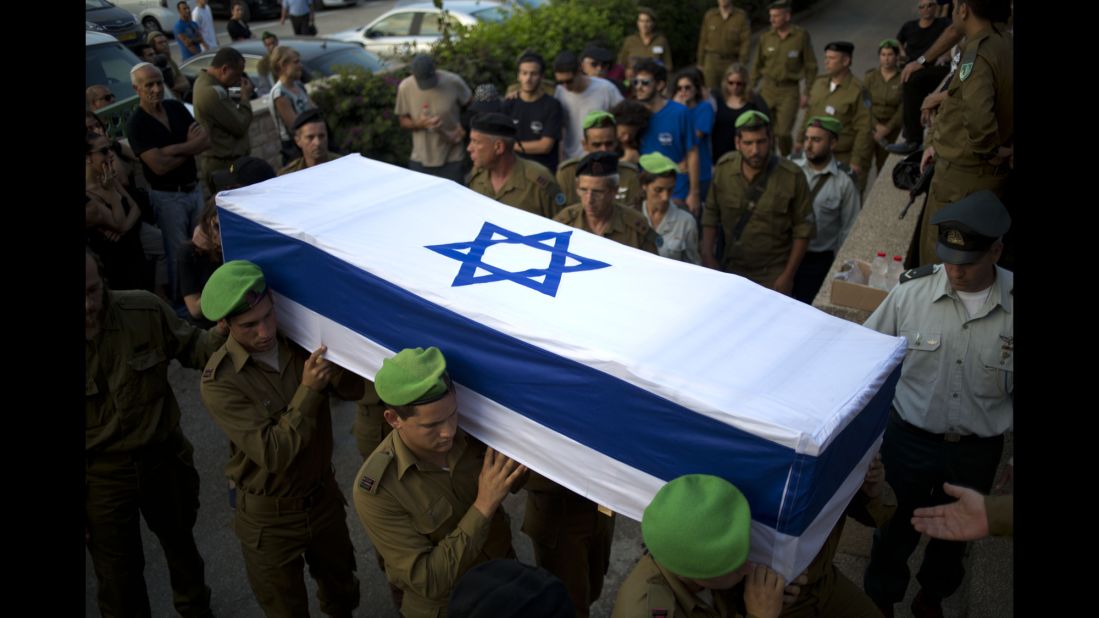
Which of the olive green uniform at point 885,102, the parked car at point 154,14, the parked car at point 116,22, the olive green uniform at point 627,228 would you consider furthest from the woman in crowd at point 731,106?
the parked car at point 154,14

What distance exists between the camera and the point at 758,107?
6789 millimetres

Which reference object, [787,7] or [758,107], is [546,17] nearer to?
[787,7]

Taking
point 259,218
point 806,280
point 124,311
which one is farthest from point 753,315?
point 806,280

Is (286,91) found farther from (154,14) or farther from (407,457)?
(154,14)

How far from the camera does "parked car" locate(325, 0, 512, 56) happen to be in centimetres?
1196

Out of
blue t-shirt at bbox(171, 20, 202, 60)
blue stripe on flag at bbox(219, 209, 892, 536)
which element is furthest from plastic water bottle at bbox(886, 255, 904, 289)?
blue t-shirt at bbox(171, 20, 202, 60)

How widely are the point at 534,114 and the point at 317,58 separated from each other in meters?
4.33

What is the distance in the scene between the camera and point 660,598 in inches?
95.3

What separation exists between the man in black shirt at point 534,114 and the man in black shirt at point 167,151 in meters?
2.29

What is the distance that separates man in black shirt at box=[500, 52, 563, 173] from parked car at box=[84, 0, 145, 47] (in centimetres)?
847

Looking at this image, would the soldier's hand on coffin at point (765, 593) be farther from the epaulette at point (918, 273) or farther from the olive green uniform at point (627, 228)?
the olive green uniform at point (627, 228)

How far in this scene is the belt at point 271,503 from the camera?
3383 mm

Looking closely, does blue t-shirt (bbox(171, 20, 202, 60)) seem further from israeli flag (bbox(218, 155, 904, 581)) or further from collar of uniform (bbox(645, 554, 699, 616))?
collar of uniform (bbox(645, 554, 699, 616))

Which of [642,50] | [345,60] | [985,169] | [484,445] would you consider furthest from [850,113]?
[345,60]
